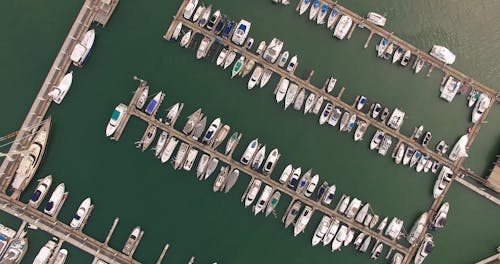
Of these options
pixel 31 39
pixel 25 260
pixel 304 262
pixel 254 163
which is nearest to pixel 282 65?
pixel 254 163

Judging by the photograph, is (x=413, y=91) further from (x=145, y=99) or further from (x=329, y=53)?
(x=145, y=99)

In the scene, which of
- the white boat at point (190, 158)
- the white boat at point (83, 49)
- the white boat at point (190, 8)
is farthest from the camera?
the white boat at point (190, 158)

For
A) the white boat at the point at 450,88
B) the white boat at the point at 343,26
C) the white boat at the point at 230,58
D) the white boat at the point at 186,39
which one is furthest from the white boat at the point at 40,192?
the white boat at the point at 450,88

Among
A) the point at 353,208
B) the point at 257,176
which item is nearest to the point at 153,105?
the point at 257,176

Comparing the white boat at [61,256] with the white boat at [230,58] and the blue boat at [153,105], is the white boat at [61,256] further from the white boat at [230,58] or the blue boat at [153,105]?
the white boat at [230,58]

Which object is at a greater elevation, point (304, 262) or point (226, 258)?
point (304, 262)

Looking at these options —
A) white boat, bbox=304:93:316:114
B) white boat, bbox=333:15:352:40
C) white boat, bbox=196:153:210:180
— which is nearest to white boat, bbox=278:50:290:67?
white boat, bbox=304:93:316:114

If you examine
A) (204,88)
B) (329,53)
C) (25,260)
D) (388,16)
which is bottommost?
(25,260)

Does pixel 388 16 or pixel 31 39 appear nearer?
pixel 31 39
